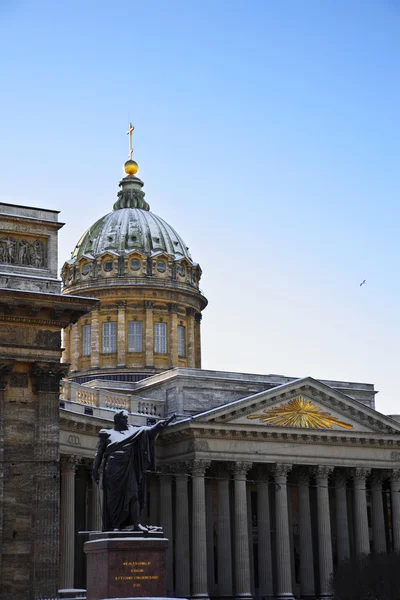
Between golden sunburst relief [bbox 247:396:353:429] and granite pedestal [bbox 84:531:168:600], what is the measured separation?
3517 centimetres

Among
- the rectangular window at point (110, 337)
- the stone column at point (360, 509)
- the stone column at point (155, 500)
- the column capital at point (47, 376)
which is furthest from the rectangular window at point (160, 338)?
the column capital at point (47, 376)

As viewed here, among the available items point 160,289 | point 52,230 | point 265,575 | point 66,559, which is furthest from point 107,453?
point 160,289

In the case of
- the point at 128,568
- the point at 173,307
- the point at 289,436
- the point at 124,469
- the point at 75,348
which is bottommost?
the point at 128,568

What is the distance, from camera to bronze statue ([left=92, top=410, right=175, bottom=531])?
84.4ft

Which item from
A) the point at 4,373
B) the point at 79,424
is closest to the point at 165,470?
the point at 79,424

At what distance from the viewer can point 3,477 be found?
34.9m

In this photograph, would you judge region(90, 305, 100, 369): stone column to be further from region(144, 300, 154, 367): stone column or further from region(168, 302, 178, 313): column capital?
region(168, 302, 178, 313): column capital

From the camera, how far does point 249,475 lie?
63.0 metres

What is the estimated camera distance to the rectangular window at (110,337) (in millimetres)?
74062

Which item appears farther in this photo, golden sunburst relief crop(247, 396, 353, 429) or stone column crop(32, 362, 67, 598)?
golden sunburst relief crop(247, 396, 353, 429)

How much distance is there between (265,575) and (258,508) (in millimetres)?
3590

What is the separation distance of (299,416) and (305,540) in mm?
6869

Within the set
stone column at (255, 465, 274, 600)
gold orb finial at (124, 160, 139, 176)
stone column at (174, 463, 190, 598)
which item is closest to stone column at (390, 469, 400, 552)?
stone column at (255, 465, 274, 600)

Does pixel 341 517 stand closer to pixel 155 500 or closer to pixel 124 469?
pixel 155 500
